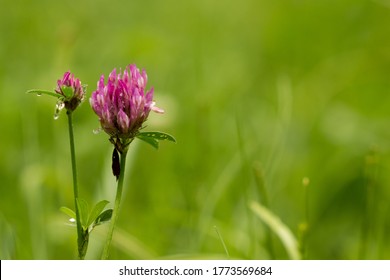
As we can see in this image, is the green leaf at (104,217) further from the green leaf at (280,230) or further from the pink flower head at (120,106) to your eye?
the green leaf at (280,230)

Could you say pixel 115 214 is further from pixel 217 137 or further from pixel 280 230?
→ pixel 217 137

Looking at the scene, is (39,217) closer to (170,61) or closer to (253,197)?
(253,197)

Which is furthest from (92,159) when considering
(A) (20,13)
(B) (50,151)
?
(A) (20,13)

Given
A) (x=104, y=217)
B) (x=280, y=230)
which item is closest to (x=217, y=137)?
(x=280, y=230)

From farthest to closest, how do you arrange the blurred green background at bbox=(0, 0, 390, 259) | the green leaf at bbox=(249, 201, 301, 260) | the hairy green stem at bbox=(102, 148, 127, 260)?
the blurred green background at bbox=(0, 0, 390, 259), the green leaf at bbox=(249, 201, 301, 260), the hairy green stem at bbox=(102, 148, 127, 260)

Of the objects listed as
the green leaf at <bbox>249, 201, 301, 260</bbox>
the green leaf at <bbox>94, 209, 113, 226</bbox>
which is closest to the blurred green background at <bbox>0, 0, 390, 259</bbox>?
the green leaf at <bbox>249, 201, 301, 260</bbox>

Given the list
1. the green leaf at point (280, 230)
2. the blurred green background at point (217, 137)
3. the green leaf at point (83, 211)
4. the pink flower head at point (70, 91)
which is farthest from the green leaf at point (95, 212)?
the green leaf at point (280, 230)

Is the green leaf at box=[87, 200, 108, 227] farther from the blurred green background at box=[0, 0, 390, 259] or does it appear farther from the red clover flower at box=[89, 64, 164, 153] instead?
the blurred green background at box=[0, 0, 390, 259]
